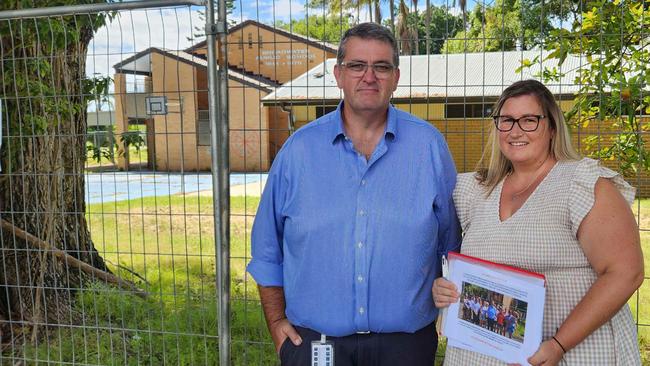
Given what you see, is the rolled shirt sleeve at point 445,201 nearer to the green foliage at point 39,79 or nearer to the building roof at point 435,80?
the building roof at point 435,80

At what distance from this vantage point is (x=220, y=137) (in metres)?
2.83

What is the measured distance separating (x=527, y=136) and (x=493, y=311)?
589 mm

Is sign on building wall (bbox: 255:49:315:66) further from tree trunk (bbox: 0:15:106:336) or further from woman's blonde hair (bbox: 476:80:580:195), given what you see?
woman's blonde hair (bbox: 476:80:580:195)

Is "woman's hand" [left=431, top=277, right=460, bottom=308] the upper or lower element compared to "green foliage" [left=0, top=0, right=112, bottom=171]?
lower

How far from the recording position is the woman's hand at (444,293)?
2061mm

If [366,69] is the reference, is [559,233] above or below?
below

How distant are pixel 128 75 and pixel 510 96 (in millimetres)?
2227

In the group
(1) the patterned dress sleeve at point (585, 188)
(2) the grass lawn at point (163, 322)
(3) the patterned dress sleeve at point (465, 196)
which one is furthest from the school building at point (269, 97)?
(1) the patterned dress sleeve at point (585, 188)

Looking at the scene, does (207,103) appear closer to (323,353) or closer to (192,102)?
(192,102)

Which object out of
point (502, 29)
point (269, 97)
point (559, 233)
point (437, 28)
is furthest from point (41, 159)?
point (559, 233)

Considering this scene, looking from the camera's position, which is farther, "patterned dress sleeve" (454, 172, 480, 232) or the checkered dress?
"patterned dress sleeve" (454, 172, 480, 232)

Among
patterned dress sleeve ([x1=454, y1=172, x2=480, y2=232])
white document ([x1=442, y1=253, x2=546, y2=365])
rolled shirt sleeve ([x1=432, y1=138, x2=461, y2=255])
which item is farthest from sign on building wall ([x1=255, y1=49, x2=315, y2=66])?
white document ([x1=442, y1=253, x2=546, y2=365])

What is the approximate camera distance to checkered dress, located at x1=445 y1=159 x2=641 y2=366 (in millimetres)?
1836

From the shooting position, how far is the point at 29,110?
13.0 feet
